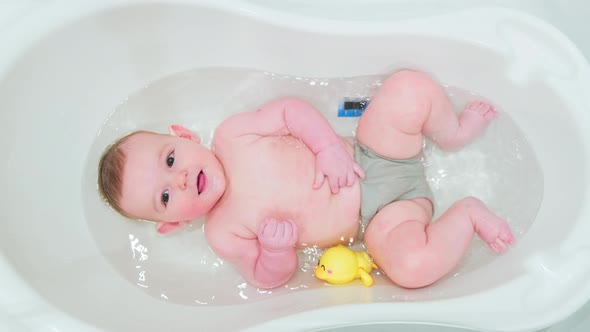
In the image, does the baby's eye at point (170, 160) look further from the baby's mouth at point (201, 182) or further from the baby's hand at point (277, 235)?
the baby's hand at point (277, 235)

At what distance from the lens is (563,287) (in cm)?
107

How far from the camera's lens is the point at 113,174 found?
1175mm

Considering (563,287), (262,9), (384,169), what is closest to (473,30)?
(384,169)

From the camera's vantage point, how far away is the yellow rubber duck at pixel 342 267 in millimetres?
1235

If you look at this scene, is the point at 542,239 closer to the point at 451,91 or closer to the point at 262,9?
the point at 451,91

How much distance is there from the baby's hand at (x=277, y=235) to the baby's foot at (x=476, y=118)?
470 millimetres

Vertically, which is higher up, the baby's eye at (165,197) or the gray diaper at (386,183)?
the baby's eye at (165,197)

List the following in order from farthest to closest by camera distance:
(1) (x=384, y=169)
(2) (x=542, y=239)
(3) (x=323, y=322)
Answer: (1) (x=384, y=169) < (2) (x=542, y=239) < (3) (x=323, y=322)

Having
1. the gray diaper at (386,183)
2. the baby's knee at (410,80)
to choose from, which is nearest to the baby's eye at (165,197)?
the gray diaper at (386,183)

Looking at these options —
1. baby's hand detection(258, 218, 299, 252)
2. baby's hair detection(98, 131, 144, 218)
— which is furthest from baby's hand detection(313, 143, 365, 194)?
baby's hair detection(98, 131, 144, 218)

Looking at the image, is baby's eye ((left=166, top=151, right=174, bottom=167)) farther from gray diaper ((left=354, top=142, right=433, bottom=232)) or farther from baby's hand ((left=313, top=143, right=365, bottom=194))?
gray diaper ((left=354, top=142, right=433, bottom=232))

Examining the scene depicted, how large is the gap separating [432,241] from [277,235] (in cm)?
32

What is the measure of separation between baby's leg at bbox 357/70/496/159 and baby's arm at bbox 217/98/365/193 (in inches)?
3.2

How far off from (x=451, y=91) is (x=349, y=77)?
0.25 meters
